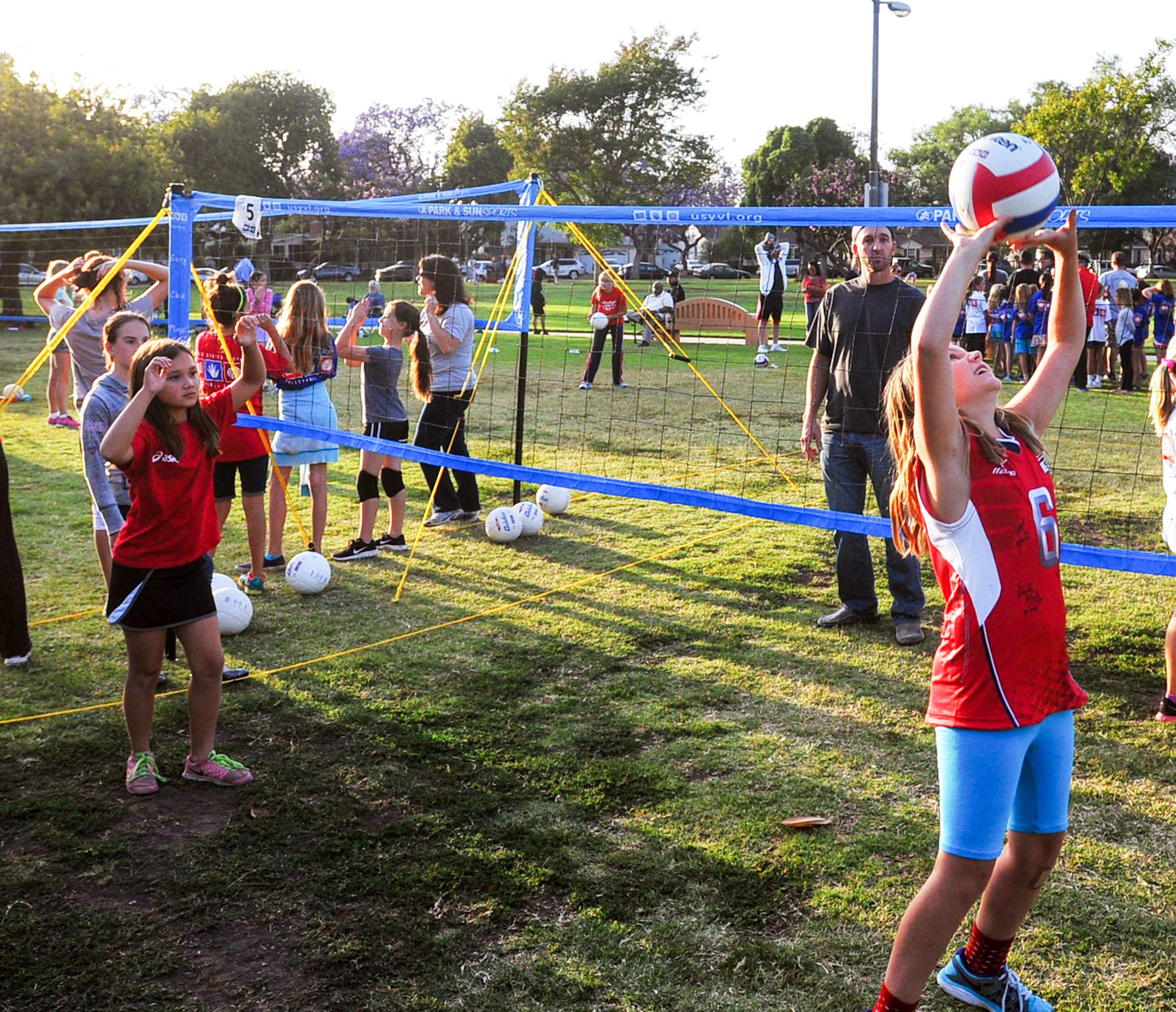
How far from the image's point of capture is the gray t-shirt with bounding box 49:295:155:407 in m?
7.92

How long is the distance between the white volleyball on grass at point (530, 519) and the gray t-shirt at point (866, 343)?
3009 mm

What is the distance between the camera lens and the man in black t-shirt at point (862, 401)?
5.93 meters

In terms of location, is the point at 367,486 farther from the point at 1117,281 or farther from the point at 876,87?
the point at 876,87

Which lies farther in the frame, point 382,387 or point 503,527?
point 503,527

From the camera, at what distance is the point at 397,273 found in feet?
39.8

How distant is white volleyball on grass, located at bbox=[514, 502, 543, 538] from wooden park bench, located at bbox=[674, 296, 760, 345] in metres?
14.2

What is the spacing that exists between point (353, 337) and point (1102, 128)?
38.5m

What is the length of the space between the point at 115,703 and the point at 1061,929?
4203 millimetres

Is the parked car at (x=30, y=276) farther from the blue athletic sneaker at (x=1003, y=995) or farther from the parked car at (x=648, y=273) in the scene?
the blue athletic sneaker at (x=1003, y=995)

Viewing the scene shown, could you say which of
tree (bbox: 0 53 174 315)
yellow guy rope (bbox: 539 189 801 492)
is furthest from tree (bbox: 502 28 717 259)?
yellow guy rope (bbox: 539 189 801 492)

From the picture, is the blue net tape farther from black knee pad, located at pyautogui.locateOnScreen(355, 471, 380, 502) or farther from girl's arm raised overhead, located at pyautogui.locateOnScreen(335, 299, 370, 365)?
girl's arm raised overhead, located at pyautogui.locateOnScreen(335, 299, 370, 365)

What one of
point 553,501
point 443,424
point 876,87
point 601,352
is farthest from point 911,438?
point 876,87

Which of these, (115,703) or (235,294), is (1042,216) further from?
(235,294)

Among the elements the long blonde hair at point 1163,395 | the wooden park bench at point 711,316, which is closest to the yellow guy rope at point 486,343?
the long blonde hair at point 1163,395
